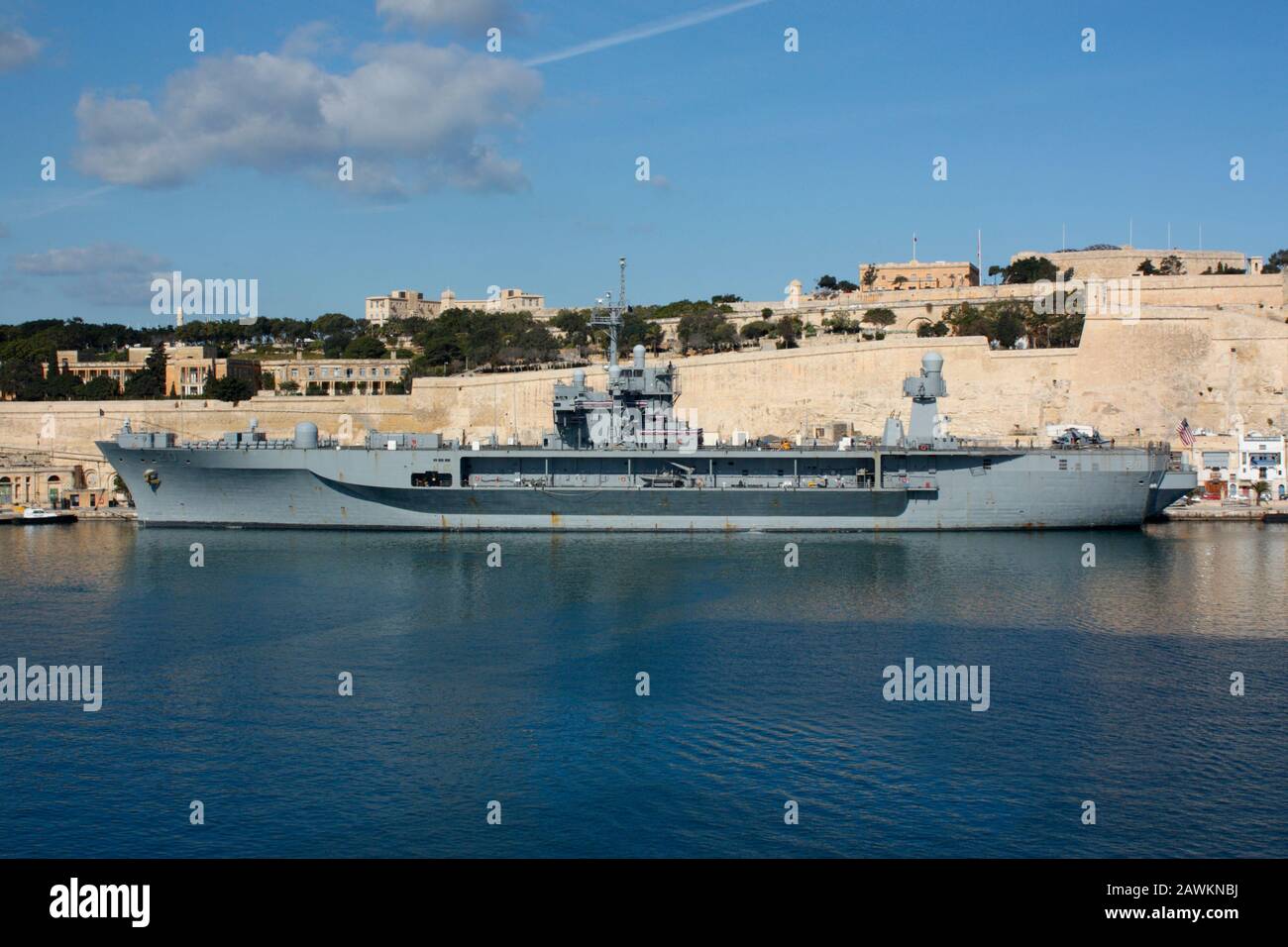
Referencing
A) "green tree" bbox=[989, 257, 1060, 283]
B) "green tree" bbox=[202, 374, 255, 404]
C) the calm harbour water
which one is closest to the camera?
the calm harbour water

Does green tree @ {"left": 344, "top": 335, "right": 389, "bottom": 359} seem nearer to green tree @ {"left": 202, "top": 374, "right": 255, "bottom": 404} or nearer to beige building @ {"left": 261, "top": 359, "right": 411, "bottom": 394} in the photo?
beige building @ {"left": 261, "top": 359, "right": 411, "bottom": 394}

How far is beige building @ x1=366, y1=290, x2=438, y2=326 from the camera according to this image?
111562 mm

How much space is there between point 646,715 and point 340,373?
2275 inches

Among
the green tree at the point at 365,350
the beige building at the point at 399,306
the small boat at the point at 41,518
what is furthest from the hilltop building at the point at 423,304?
the small boat at the point at 41,518

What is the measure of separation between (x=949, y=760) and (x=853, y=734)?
4.46 feet

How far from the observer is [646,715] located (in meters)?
15.9

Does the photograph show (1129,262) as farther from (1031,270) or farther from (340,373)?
(340,373)

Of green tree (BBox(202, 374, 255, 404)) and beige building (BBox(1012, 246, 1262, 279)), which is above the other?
beige building (BBox(1012, 246, 1262, 279))

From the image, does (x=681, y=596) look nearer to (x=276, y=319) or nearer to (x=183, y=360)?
(x=183, y=360)

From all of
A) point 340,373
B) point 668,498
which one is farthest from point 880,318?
point 668,498

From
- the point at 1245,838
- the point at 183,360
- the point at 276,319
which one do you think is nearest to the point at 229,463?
the point at 1245,838

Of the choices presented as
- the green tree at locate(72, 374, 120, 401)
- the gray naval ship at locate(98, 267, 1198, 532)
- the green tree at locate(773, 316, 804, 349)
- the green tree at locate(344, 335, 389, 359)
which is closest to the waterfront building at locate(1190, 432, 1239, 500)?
the gray naval ship at locate(98, 267, 1198, 532)

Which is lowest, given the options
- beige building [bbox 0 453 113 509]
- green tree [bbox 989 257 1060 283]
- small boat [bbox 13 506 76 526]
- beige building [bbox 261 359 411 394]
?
small boat [bbox 13 506 76 526]

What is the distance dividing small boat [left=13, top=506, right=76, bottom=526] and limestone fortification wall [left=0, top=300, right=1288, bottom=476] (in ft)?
39.2
